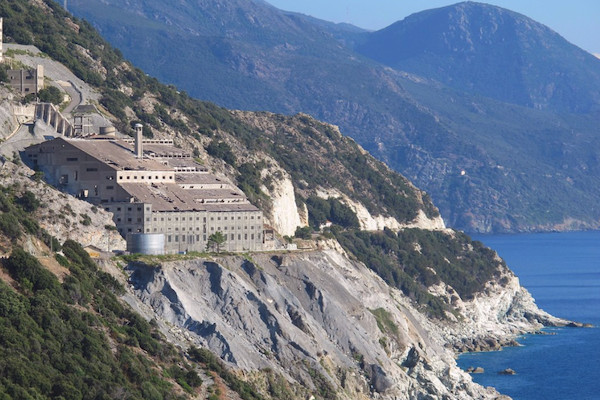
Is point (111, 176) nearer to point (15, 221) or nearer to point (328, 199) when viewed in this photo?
point (15, 221)

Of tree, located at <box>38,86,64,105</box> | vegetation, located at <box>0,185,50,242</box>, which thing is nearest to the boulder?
tree, located at <box>38,86,64,105</box>

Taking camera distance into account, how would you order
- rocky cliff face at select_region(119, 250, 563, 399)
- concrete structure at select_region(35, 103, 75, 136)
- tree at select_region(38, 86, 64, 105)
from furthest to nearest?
tree at select_region(38, 86, 64, 105), concrete structure at select_region(35, 103, 75, 136), rocky cliff face at select_region(119, 250, 563, 399)

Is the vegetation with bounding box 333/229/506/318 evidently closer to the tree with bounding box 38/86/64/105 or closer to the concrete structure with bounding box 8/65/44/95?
the tree with bounding box 38/86/64/105

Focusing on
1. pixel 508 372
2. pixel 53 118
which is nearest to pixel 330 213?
pixel 508 372

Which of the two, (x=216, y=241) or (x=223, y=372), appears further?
(x=216, y=241)

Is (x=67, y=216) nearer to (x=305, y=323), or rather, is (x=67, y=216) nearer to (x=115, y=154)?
(x=115, y=154)

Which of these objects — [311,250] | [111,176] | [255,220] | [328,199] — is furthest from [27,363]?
[328,199]
